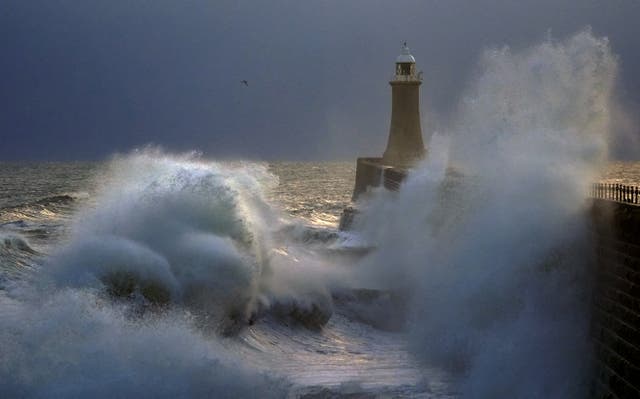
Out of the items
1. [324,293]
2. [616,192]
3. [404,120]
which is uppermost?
[404,120]

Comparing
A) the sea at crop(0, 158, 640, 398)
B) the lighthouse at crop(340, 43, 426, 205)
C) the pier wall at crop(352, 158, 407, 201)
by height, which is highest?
the lighthouse at crop(340, 43, 426, 205)

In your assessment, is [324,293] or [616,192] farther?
[324,293]

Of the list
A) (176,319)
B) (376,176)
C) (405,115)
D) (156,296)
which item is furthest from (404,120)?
(176,319)

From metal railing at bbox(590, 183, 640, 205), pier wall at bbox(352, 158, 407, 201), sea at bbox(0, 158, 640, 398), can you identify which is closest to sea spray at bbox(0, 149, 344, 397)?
sea at bbox(0, 158, 640, 398)

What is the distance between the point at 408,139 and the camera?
86.8ft

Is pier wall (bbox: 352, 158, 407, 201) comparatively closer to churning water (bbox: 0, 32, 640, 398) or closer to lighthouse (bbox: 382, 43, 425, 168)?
lighthouse (bbox: 382, 43, 425, 168)

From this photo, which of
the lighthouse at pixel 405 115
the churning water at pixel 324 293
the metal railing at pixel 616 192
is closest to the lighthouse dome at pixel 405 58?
the lighthouse at pixel 405 115

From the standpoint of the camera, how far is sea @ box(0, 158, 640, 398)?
707 cm

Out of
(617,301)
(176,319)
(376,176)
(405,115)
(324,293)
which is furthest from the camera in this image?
(405,115)

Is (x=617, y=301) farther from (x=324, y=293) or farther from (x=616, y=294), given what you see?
(x=324, y=293)

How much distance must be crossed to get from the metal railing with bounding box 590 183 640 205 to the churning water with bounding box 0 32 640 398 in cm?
20

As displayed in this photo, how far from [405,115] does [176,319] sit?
18435 mm

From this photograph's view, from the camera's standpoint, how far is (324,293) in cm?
1209

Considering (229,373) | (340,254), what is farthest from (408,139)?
(229,373)
